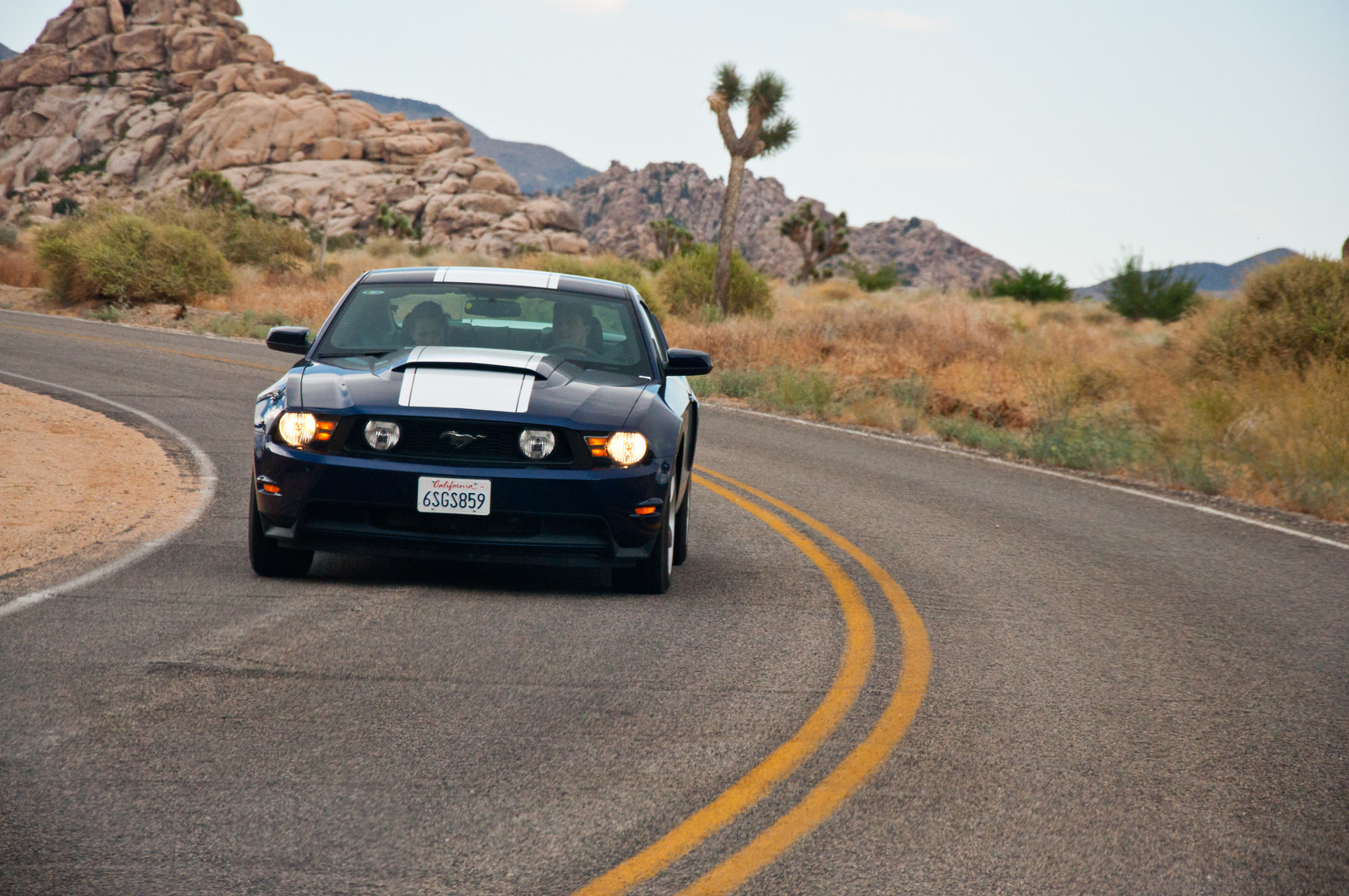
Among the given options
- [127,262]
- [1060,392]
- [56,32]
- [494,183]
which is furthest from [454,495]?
[56,32]

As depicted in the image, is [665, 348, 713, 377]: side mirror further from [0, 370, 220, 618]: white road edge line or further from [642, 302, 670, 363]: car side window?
[0, 370, 220, 618]: white road edge line

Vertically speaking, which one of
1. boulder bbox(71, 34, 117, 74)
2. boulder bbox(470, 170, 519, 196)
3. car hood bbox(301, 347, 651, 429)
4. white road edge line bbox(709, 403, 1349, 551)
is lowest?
white road edge line bbox(709, 403, 1349, 551)

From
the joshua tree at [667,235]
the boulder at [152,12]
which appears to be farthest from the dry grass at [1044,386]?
the boulder at [152,12]

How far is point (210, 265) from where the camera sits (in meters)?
31.7

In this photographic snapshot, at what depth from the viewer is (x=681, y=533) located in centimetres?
717

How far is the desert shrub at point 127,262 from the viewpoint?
1153 inches

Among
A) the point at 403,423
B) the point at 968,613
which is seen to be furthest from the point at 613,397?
the point at 968,613

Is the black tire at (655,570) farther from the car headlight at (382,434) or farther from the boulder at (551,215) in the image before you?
the boulder at (551,215)

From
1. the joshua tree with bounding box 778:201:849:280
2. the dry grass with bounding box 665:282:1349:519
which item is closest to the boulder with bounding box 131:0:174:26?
the joshua tree with bounding box 778:201:849:280

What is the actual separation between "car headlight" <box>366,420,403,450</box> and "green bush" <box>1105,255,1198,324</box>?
45380 millimetres

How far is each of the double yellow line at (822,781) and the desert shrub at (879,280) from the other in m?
59.3

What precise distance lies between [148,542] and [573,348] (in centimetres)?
283

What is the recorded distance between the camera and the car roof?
7.10 m

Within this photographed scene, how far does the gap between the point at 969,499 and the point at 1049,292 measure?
4970cm
